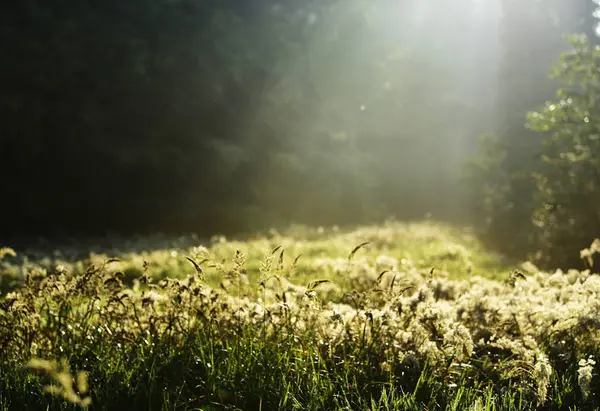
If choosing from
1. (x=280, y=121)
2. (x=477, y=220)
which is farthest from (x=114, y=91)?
(x=477, y=220)

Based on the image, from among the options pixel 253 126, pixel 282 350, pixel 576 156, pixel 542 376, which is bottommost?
pixel 542 376

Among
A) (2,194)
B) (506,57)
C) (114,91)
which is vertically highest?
(506,57)

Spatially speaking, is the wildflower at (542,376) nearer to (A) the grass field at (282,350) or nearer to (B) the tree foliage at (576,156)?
(A) the grass field at (282,350)

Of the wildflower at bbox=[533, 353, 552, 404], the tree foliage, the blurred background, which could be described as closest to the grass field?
the wildflower at bbox=[533, 353, 552, 404]

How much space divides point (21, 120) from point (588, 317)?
19070mm

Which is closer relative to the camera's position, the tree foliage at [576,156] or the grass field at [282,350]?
the grass field at [282,350]

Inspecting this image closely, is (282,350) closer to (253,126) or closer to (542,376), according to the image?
(542,376)

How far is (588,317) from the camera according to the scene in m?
4.00

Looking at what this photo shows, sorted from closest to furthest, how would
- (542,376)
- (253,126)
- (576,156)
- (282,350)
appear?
(542,376)
(282,350)
(576,156)
(253,126)

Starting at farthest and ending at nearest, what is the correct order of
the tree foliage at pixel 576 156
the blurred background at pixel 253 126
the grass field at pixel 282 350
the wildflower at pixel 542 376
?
the blurred background at pixel 253 126
the tree foliage at pixel 576 156
the grass field at pixel 282 350
the wildflower at pixel 542 376

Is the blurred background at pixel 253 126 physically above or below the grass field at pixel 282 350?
above

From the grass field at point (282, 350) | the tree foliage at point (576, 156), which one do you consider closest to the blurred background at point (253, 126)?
the tree foliage at point (576, 156)

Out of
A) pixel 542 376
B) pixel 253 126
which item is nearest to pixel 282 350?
pixel 542 376

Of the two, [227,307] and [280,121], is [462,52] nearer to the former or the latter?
[280,121]
